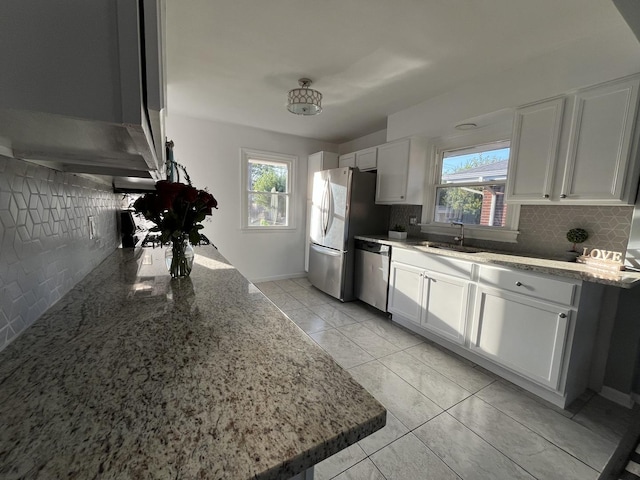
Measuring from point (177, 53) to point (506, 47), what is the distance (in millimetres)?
2429

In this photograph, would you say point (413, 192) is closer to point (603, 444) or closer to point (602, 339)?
point (602, 339)

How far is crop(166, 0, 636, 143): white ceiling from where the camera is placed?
1.56 metres

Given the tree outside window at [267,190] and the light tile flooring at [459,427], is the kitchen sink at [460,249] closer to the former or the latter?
the light tile flooring at [459,427]

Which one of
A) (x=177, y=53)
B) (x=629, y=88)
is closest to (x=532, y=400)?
(x=629, y=88)

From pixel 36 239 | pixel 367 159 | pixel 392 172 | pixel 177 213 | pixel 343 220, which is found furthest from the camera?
pixel 367 159

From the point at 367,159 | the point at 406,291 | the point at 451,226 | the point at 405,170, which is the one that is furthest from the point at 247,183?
the point at 451,226

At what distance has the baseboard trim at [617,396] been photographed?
1.78 metres

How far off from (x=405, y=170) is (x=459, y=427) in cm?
245

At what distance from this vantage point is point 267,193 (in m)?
4.27

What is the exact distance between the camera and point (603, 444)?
1463mm

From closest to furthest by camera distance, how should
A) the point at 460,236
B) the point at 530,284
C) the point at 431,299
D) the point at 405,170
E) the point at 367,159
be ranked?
the point at 530,284
the point at 431,299
the point at 460,236
the point at 405,170
the point at 367,159

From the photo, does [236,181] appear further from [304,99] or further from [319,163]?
[304,99]

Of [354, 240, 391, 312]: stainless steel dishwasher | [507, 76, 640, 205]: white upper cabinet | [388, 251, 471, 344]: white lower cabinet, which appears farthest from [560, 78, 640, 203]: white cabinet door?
[354, 240, 391, 312]: stainless steel dishwasher

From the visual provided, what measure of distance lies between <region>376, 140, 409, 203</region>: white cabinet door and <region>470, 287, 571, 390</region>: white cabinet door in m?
1.52
